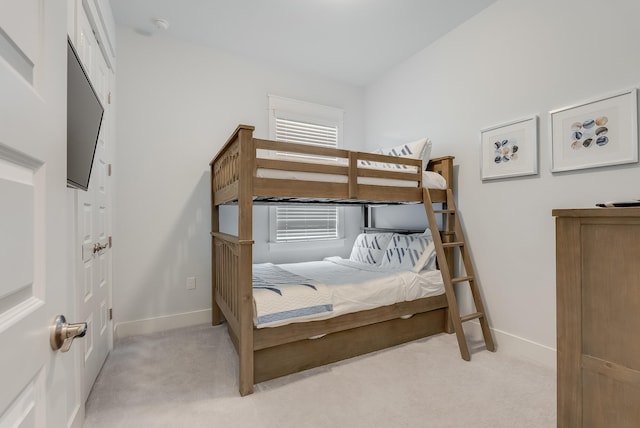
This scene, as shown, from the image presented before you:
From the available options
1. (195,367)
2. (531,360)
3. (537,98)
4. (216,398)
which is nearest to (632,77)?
(537,98)

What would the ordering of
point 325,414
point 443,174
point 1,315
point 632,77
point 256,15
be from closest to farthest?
point 1,315 < point 325,414 < point 632,77 < point 256,15 < point 443,174

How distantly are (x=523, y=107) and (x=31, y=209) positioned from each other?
9.25 ft

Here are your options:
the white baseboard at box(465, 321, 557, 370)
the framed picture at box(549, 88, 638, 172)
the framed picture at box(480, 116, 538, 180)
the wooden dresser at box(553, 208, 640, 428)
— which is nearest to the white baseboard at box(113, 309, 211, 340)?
the white baseboard at box(465, 321, 557, 370)

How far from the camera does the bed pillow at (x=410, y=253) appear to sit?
271 centimetres

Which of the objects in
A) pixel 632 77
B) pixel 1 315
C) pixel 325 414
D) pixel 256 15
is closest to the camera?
pixel 1 315

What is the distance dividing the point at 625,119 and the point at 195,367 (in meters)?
3.19

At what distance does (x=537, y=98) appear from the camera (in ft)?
7.21

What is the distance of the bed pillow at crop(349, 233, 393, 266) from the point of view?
3238 millimetres

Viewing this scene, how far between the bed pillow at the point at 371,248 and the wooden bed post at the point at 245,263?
173cm

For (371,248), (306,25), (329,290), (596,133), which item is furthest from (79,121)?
(596,133)

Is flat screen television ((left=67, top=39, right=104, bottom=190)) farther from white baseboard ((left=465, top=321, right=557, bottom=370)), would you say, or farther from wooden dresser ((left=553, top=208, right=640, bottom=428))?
white baseboard ((left=465, top=321, right=557, bottom=370))

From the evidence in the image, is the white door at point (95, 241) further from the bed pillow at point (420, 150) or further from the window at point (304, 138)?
the bed pillow at point (420, 150)

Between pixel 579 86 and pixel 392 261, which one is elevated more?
pixel 579 86

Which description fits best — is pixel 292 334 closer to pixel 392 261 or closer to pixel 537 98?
pixel 392 261
